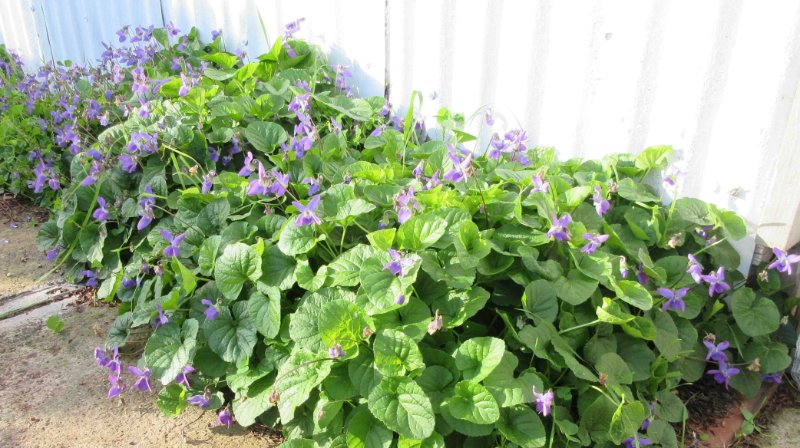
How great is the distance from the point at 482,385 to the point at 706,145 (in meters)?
1.10

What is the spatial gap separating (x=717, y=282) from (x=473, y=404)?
2.75 ft

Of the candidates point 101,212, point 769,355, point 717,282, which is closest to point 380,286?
point 717,282

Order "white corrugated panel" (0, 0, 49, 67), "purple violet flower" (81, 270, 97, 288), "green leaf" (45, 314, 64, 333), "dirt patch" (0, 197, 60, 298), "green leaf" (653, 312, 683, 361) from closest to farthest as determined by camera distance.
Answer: "green leaf" (653, 312, 683, 361)
"green leaf" (45, 314, 64, 333)
"purple violet flower" (81, 270, 97, 288)
"dirt patch" (0, 197, 60, 298)
"white corrugated panel" (0, 0, 49, 67)

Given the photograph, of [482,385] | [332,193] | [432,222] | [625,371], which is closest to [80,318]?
[332,193]

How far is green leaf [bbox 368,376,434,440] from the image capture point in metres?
1.51

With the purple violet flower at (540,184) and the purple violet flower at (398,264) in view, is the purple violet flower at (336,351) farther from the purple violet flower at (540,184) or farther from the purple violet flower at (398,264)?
the purple violet flower at (540,184)

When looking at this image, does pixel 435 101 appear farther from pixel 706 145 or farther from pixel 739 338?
pixel 739 338

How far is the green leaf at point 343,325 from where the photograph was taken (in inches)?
66.0

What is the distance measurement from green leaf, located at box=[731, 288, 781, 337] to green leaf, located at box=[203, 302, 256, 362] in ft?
4.71

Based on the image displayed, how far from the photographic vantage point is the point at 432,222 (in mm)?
1790

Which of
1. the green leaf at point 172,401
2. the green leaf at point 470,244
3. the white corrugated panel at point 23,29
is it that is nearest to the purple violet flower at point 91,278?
the green leaf at point 172,401

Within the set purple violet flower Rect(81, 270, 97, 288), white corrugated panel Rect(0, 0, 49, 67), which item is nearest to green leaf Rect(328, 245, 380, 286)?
purple violet flower Rect(81, 270, 97, 288)

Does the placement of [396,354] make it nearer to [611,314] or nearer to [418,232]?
[418,232]

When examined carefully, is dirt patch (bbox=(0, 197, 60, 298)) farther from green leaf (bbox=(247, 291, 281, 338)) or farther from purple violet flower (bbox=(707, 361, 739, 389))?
purple violet flower (bbox=(707, 361, 739, 389))
